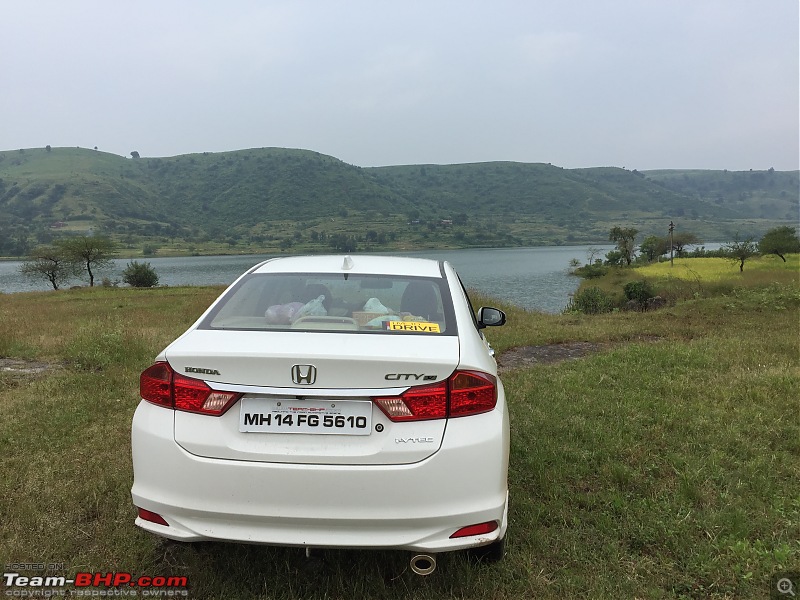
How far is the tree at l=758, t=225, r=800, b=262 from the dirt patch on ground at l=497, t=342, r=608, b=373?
170 feet

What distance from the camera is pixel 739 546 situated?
8.98 feet

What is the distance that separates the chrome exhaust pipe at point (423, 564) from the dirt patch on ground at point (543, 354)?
530cm

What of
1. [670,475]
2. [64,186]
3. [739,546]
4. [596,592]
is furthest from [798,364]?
[64,186]

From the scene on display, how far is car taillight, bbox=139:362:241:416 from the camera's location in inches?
85.6

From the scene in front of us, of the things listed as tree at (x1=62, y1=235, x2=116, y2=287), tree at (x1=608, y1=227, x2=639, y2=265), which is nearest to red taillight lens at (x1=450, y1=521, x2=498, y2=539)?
tree at (x1=62, y1=235, x2=116, y2=287)

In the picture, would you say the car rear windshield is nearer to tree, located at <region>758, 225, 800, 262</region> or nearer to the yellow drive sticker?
the yellow drive sticker

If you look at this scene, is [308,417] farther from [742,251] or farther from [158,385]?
[742,251]

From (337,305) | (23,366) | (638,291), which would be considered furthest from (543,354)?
(638,291)

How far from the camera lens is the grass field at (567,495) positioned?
2561mm

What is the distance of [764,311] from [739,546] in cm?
1173

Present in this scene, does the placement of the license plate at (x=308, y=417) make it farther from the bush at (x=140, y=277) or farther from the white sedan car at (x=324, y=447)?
the bush at (x=140, y=277)

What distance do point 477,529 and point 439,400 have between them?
1.87ft

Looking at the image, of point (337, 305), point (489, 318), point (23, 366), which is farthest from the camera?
point (23, 366)

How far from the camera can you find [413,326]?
8.46ft
